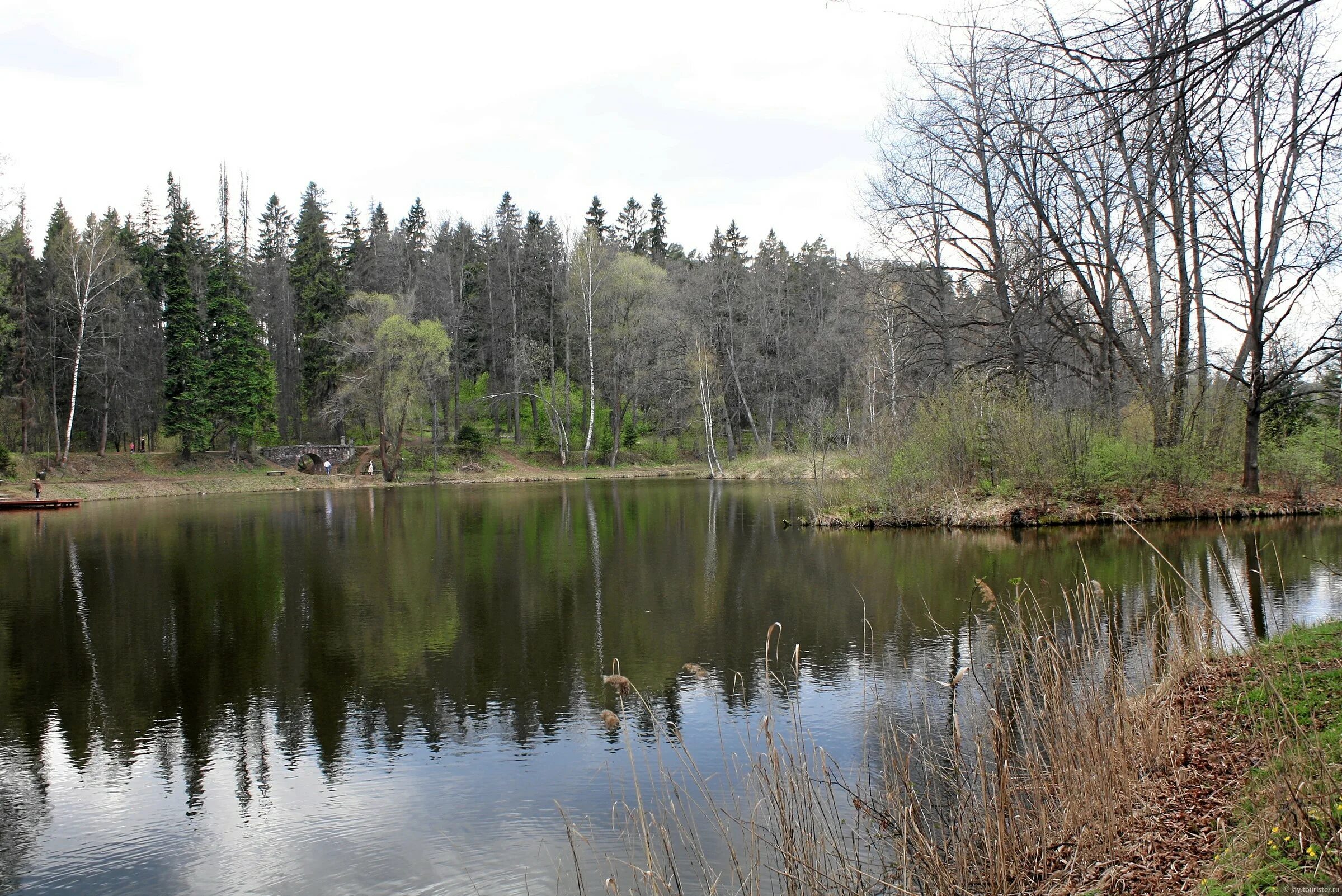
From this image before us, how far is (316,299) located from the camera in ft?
172

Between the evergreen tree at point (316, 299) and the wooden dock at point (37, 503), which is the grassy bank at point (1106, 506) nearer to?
the wooden dock at point (37, 503)

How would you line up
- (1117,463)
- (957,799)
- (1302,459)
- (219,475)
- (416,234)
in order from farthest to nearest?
(416,234), (219,475), (1302,459), (1117,463), (957,799)

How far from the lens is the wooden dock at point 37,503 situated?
30.8 metres

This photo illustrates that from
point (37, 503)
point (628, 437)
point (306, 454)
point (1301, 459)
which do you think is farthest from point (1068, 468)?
point (306, 454)

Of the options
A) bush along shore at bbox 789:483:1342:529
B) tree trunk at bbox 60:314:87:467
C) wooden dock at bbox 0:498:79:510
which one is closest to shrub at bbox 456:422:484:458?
tree trunk at bbox 60:314:87:467

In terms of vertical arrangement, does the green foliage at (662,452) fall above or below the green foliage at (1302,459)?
above

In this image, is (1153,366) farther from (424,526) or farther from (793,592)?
(424,526)

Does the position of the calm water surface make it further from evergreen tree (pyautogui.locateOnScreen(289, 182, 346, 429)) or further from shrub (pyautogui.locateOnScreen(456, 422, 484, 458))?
evergreen tree (pyautogui.locateOnScreen(289, 182, 346, 429))

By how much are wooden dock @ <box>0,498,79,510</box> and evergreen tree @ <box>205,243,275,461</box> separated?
11764 millimetres

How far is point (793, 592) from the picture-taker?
13.5m

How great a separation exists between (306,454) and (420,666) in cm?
4068

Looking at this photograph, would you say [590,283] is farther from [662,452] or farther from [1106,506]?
[1106,506]

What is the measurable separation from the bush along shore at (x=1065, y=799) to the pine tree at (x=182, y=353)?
43.1 metres

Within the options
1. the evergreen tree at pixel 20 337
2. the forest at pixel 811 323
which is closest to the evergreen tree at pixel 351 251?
the forest at pixel 811 323
